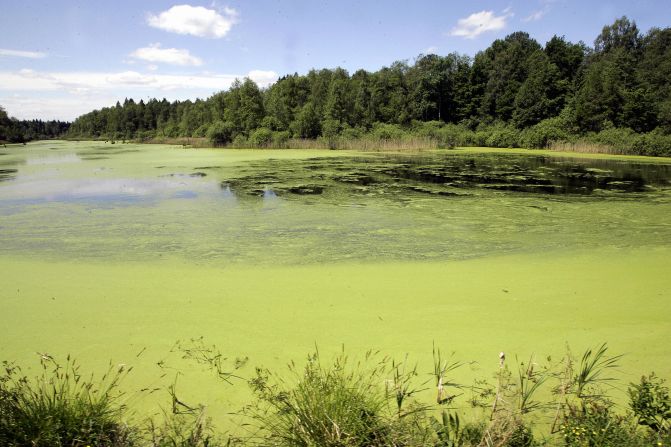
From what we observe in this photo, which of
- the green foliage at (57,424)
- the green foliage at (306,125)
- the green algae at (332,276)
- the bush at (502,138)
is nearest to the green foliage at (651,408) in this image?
the green algae at (332,276)

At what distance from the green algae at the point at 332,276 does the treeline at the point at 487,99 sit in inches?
701

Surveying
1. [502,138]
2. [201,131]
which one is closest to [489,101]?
[502,138]

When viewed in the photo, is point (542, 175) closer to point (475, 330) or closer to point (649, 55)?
point (475, 330)

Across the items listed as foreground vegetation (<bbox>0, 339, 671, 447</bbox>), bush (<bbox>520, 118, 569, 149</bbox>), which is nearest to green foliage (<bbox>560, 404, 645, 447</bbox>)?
foreground vegetation (<bbox>0, 339, 671, 447</bbox>)

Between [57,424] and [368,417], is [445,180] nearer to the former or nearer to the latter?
[368,417]

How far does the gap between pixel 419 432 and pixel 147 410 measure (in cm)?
125

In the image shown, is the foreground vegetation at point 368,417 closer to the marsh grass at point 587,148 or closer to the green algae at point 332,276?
the green algae at point 332,276

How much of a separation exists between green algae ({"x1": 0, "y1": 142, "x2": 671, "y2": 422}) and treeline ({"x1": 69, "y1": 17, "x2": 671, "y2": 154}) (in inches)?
701

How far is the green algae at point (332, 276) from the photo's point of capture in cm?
257

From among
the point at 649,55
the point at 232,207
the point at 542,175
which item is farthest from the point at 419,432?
the point at 649,55

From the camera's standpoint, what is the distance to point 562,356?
7.78 ft

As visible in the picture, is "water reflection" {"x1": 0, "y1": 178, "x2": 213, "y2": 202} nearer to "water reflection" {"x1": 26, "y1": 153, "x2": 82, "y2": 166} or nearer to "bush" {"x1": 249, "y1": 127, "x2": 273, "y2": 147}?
"water reflection" {"x1": 26, "y1": 153, "x2": 82, "y2": 166}

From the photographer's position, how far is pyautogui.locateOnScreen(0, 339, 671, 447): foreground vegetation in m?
1.60

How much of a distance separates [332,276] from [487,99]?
122 ft
